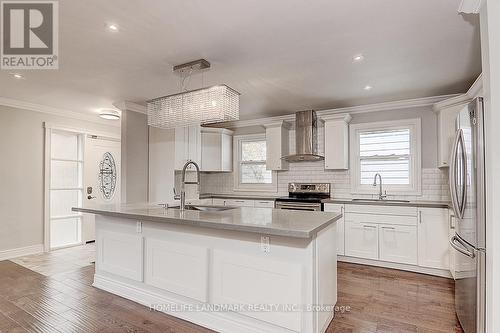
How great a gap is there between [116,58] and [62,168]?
3.36 metres

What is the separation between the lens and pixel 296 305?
1963mm

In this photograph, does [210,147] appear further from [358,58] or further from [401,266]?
[401,266]

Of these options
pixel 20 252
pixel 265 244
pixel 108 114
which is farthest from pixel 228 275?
pixel 20 252

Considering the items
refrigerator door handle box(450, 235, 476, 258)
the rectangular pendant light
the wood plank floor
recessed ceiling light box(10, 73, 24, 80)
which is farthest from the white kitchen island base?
recessed ceiling light box(10, 73, 24, 80)

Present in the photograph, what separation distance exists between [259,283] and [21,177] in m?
4.46

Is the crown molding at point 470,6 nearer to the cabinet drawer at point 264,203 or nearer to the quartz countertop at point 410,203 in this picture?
the quartz countertop at point 410,203

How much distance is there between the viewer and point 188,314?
2.44 m

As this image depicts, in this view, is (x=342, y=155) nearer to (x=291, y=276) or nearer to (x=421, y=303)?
(x=421, y=303)

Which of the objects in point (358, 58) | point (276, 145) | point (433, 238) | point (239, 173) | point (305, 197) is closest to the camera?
point (358, 58)

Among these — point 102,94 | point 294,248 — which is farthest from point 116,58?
point 294,248

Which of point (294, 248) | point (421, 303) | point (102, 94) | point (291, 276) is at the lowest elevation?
point (421, 303)

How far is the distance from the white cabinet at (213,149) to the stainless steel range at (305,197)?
146cm

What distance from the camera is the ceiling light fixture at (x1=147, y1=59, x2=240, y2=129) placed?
276 centimetres

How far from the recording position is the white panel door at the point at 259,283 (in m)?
1.98
